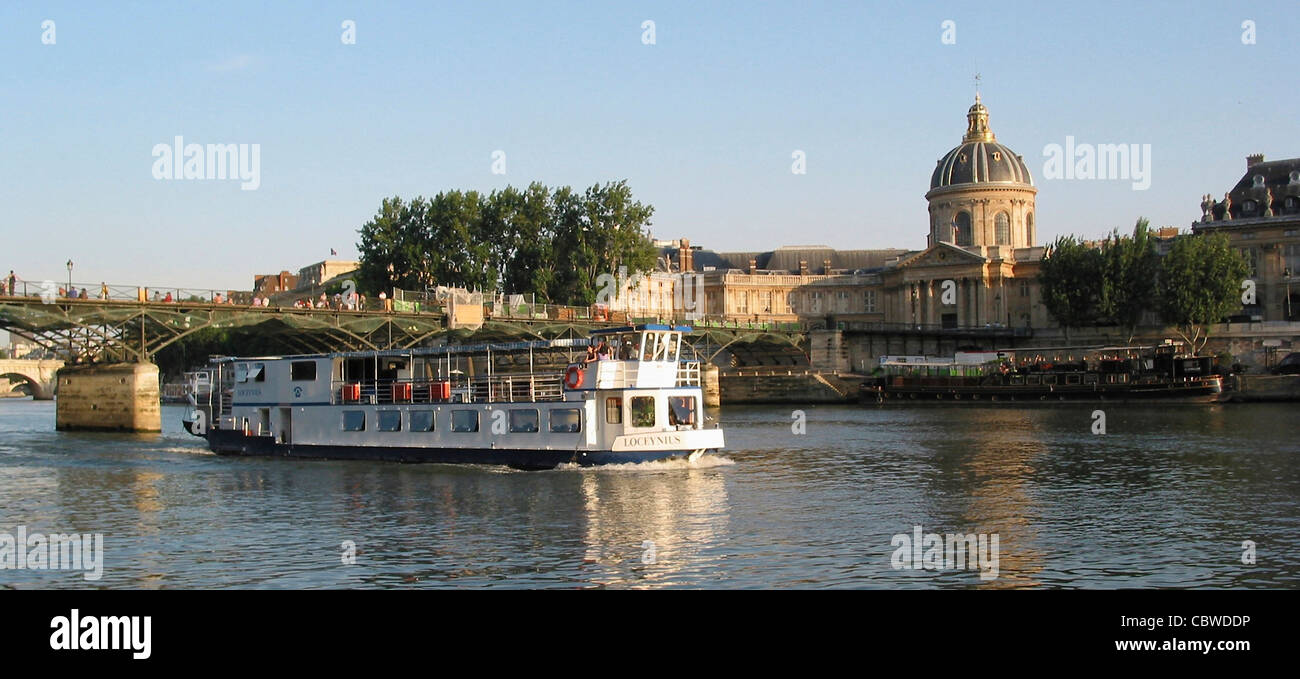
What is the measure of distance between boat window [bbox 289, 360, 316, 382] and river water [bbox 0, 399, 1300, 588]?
3465mm

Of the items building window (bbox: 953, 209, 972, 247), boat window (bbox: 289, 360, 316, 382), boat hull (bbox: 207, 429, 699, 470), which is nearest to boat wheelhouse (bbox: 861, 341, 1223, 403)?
boat hull (bbox: 207, 429, 699, 470)

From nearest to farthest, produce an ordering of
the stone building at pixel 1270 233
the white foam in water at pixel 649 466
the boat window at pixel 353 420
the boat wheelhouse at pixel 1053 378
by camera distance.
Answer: the white foam in water at pixel 649 466
the boat window at pixel 353 420
the boat wheelhouse at pixel 1053 378
the stone building at pixel 1270 233

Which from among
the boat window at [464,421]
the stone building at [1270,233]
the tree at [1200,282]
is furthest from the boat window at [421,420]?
the stone building at [1270,233]

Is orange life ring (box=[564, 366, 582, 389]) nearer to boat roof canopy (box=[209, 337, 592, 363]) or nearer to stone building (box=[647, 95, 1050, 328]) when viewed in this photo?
boat roof canopy (box=[209, 337, 592, 363])

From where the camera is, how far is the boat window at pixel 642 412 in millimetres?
42312

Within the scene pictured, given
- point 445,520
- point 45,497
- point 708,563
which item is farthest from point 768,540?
point 45,497

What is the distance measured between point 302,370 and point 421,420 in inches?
262

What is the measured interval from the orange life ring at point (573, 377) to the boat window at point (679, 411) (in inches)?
120

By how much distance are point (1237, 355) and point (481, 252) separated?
65.5 metres

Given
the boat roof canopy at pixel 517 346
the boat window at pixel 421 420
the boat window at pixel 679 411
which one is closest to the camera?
the boat roof canopy at pixel 517 346

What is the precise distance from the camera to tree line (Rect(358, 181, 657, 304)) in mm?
104375

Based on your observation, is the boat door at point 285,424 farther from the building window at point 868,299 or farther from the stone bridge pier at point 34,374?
the stone bridge pier at point 34,374

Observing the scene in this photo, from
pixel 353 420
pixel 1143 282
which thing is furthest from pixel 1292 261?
pixel 353 420
